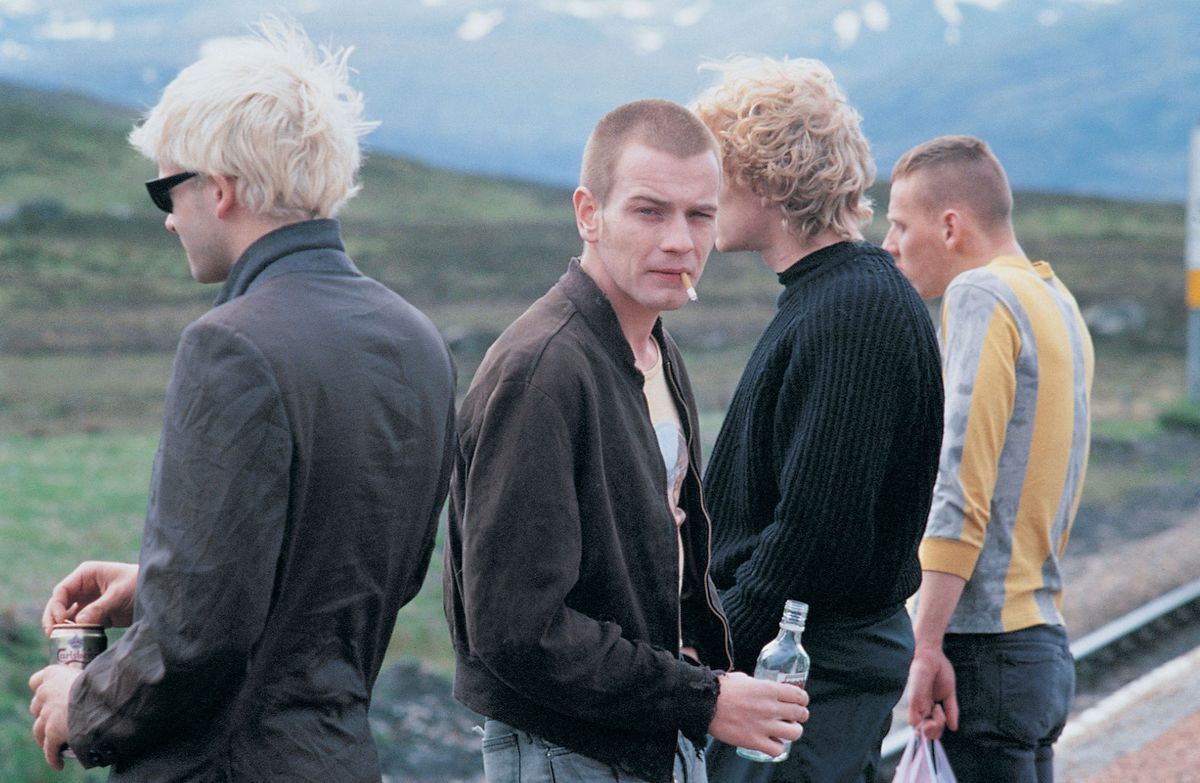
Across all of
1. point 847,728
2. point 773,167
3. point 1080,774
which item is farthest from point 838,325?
point 1080,774

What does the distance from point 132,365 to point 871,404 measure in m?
7.96

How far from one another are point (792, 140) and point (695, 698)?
1.04 meters

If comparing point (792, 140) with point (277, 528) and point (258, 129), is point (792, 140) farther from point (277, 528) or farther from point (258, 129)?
point (277, 528)

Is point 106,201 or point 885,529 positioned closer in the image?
point 885,529

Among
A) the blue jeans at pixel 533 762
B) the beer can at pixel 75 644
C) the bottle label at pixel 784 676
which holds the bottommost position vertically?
the blue jeans at pixel 533 762

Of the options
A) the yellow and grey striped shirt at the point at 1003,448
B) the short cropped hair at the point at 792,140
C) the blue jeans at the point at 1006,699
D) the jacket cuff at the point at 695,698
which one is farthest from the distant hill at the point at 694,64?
the jacket cuff at the point at 695,698

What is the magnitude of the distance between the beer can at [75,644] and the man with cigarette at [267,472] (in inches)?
1.2

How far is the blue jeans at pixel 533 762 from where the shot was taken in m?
2.06

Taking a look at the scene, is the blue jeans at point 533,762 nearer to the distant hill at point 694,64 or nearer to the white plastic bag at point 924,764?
the white plastic bag at point 924,764

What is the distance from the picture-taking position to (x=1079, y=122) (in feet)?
62.8

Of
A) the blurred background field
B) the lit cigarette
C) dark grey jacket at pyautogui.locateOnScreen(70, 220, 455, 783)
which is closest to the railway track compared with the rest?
the blurred background field

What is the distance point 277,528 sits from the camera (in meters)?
1.77

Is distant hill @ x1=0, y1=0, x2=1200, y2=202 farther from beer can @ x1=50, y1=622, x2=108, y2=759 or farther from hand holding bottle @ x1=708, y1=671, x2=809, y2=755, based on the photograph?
hand holding bottle @ x1=708, y1=671, x2=809, y2=755

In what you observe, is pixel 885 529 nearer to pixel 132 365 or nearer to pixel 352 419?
pixel 352 419
